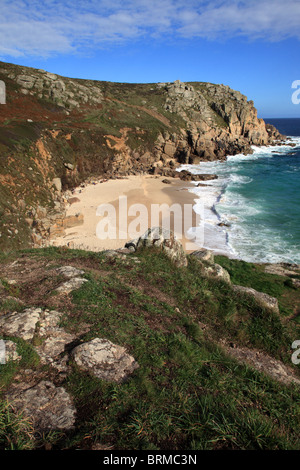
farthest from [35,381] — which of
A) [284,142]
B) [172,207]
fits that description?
[284,142]

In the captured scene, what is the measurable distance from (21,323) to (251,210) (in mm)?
28480

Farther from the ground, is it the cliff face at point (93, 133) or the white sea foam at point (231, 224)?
the cliff face at point (93, 133)

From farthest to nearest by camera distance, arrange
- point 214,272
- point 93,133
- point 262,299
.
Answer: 1. point 93,133
2. point 214,272
3. point 262,299

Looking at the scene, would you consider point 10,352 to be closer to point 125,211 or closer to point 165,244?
point 165,244

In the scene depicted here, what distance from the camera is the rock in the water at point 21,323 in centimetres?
579

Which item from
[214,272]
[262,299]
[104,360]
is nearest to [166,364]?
[104,360]

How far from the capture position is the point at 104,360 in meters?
5.52

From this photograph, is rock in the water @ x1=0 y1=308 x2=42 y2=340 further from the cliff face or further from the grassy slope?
the cliff face

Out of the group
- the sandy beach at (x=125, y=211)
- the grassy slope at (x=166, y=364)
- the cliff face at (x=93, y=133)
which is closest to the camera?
the grassy slope at (x=166, y=364)

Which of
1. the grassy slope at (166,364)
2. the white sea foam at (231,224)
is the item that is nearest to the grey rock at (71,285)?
the grassy slope at (166,364)

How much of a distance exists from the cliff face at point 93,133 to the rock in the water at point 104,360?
13.5 metres

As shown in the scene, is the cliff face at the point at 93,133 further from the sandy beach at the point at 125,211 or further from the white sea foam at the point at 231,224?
the white sea foam at the point at 231,224
